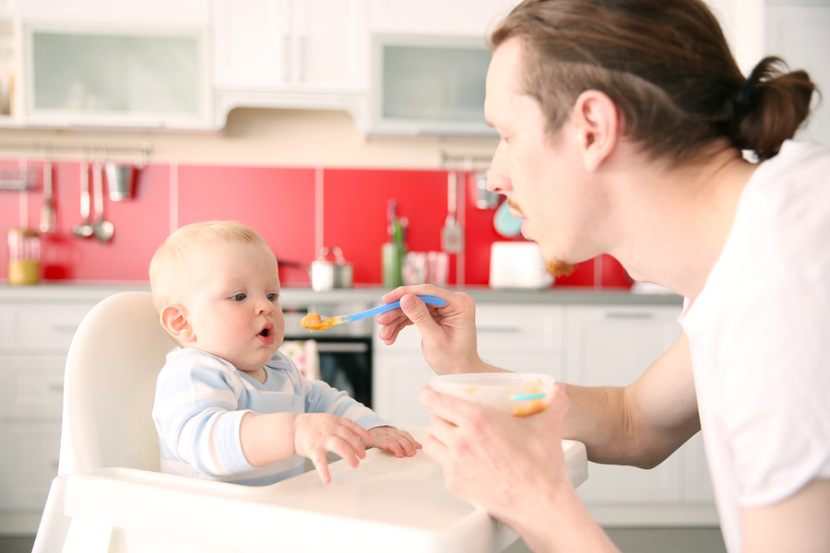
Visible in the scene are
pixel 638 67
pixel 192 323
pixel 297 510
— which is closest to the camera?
pixel 297 510

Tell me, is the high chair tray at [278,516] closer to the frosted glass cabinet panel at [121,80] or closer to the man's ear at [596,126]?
the man's ear at [596,126]

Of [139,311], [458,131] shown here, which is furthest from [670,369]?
[458,131]

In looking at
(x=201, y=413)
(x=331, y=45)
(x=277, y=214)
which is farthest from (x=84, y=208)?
(x=201, y=413)

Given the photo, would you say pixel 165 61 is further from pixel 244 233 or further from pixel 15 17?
pixel 244 233

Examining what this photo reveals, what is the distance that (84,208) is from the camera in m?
3.27

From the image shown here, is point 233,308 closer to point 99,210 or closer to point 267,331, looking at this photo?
point 267,331

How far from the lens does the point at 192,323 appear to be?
1065 millimetres

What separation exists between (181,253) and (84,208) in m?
2.49

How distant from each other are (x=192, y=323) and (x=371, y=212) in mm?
2397

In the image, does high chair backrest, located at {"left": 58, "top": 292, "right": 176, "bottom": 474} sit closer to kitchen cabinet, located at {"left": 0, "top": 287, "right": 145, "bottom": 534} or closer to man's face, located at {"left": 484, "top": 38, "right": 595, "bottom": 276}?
man's face, located at {"left": 484, "top": 38, "right": 595, "bottom": 276}

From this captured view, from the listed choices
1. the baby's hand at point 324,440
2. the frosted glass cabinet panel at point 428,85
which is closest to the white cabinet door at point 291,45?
the frosted glass cabinet panel at point 428,85

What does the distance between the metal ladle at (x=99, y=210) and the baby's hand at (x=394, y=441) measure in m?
2.67

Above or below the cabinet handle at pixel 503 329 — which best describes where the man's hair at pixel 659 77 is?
above

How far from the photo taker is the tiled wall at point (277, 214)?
3.28 m
